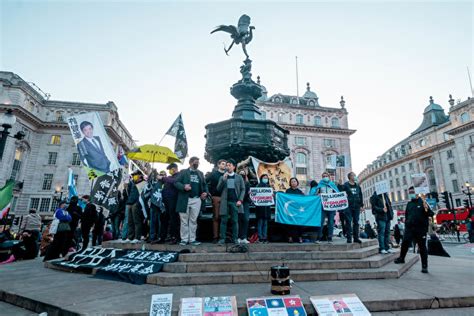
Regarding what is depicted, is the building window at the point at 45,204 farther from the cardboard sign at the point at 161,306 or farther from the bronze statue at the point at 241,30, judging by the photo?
the cardboard sign at the point at 161,306

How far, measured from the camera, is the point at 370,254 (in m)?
6.77

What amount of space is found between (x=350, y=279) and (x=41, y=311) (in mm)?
5405

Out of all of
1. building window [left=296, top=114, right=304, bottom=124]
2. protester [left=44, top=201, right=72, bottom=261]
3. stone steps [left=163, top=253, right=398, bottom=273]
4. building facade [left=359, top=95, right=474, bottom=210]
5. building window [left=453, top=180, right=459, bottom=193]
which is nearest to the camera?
stone steps [left=163, top=253, right=398, bottom=273]

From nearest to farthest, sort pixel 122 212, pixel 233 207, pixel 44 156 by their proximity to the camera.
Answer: pixel 233 207 → pixel 122 212 → pixel 44 156

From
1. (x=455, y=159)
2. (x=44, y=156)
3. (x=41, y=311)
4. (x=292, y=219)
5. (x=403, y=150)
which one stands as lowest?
(x=41, y=311)

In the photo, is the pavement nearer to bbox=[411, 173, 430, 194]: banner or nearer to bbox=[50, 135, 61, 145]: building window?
bbox=[411, 173, 430, 194]: banner

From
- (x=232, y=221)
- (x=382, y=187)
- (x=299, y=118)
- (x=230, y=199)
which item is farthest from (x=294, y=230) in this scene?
(x=299, y=118)

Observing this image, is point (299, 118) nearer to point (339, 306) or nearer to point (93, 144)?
point (93, 144)

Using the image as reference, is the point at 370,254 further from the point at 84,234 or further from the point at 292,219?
the point at 84,234

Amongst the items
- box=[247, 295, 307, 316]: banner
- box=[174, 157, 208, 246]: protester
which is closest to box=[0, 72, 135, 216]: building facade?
box=[174, 157, 208, 246]: protester

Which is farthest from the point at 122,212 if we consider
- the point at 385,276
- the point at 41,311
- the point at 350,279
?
the point at 385,276

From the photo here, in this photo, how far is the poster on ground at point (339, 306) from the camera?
3342 millimetres

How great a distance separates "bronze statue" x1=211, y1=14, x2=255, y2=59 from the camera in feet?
33.6

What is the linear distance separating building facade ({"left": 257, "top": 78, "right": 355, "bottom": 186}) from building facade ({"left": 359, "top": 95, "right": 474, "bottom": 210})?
18.7m
